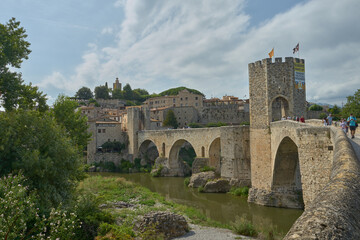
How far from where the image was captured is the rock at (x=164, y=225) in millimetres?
11118

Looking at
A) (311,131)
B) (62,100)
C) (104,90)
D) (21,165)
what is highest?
(104,90)

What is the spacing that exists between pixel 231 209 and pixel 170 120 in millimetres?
41699

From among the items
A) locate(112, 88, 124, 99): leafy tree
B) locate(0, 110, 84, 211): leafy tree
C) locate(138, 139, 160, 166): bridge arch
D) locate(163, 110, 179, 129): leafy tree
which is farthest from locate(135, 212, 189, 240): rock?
locate(112, 88, 124, 99): leafy tree

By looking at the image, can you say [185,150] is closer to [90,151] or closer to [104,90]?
[90,151]

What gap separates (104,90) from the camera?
84438 mm

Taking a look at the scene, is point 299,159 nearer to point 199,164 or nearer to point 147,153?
point 199,164

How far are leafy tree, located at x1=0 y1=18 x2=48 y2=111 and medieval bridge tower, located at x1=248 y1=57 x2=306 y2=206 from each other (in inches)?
534

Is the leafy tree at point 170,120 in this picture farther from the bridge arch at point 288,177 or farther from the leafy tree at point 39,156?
the leafy tree at point 39,156

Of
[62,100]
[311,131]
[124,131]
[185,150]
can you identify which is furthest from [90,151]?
[311,131]

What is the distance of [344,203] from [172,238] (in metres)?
9.71

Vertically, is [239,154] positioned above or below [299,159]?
below

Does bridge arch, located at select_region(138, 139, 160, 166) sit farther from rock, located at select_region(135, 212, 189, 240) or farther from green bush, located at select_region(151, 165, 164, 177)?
rock, located at select_region(135, 212, 189, 240)

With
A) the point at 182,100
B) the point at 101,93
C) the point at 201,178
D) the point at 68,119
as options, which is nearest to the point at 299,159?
the point at 201,178

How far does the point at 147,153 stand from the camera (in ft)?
141
